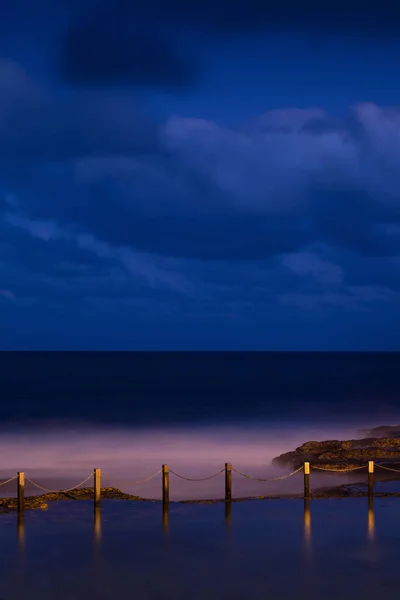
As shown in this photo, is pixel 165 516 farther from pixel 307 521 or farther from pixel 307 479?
pixel 307 479

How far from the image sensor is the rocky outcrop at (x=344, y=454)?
30377 millimetres

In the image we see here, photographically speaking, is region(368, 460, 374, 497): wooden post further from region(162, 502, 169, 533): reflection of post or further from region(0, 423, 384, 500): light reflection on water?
region(162, 502, 169, 533): reflection of post

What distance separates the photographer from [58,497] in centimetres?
2245

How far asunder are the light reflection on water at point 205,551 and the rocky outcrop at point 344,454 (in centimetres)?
846

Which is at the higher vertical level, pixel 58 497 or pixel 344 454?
pixel 344 454

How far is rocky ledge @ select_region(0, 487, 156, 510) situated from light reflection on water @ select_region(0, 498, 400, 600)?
0.52 m

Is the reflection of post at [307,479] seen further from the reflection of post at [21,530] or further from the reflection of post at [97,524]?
the reflection of post at [21,530]

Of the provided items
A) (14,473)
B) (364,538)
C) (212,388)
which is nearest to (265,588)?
(364,538)

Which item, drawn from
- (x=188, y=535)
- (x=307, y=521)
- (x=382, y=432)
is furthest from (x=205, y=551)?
(x=382, y=432)

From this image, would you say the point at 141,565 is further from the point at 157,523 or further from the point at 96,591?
the point at 157,523

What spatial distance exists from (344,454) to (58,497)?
1415cm

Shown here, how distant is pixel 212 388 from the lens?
316 feet

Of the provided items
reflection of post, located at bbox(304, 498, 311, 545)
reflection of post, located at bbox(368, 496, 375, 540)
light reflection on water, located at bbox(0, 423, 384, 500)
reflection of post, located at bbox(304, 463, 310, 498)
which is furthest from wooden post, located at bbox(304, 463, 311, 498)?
light reflection on water, located at bbox(0, 423, 384, 500)

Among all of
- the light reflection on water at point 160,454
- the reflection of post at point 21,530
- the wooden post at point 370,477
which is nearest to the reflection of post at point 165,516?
the light reflection on water at point 160,454
